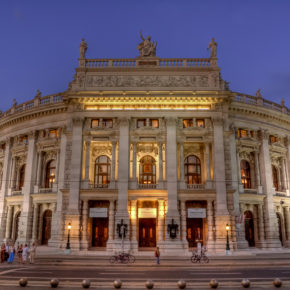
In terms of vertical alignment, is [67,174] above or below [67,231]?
above

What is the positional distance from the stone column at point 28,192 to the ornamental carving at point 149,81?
10.3 metres

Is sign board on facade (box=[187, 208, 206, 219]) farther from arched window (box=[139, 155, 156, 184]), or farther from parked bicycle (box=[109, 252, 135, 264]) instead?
parked bicycle (box=[109, 252, 135, 264])

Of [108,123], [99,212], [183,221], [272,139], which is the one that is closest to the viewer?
[183,221]

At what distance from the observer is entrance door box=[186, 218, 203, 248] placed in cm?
3369

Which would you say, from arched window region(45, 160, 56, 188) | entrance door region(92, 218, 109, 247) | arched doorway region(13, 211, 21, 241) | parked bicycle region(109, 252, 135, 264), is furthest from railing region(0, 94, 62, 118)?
parked bicycle region(109, 252, 135, 264)

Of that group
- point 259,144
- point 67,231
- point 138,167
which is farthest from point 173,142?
point 67,231

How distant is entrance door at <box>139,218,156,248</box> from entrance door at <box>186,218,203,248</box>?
368cm

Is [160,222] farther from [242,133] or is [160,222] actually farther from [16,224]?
[16,224]

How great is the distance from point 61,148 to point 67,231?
9827 mm

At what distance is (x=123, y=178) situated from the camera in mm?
33500

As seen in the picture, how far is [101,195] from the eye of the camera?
33.5 metres

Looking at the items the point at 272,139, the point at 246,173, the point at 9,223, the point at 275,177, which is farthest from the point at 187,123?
the point at 9,223

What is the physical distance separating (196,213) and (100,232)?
10488mm

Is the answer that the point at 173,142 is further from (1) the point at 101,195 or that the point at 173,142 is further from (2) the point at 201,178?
(1) the point at 101,195
